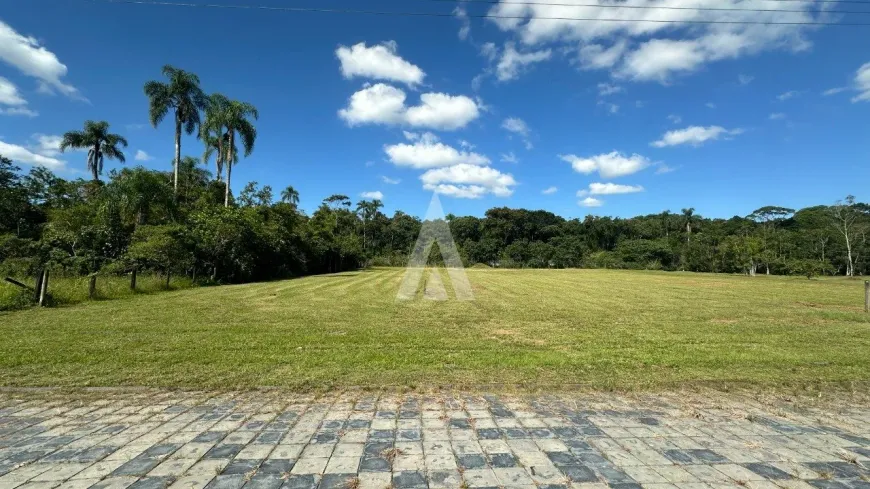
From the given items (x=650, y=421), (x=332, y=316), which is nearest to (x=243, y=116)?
(x=332, y=316)

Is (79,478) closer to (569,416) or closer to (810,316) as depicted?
(569,416)

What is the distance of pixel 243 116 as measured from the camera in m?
28.6

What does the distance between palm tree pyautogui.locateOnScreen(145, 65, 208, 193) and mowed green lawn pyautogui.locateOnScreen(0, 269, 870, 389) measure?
2077 cm

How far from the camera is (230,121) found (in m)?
28.1

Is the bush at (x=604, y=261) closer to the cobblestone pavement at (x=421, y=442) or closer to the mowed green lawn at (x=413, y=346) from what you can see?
the mowed green lawn at (x=413, y=346)

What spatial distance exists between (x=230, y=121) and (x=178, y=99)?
351 centimetres

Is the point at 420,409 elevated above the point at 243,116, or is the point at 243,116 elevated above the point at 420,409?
the point at 243,116

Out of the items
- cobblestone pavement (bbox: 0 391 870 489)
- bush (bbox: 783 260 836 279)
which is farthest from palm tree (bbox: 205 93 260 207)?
bush (bbox: 783 260 836 279)

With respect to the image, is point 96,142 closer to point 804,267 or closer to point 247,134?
point 247,134

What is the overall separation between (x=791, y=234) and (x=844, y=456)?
69610 mm

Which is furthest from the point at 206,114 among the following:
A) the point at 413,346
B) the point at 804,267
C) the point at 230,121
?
the point at 804,267

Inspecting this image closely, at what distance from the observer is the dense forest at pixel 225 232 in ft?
53.0

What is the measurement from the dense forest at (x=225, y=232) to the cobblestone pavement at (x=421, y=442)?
10.1 metres

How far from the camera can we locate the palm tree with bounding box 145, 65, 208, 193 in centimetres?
2625
